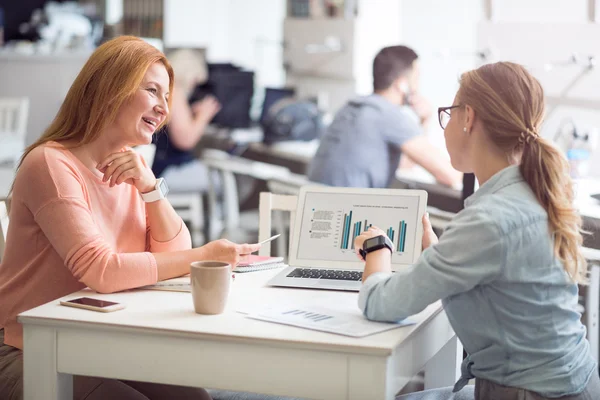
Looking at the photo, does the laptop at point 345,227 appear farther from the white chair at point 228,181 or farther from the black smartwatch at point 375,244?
the white chair at point 228,181

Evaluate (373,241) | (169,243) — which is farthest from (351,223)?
(169,243)

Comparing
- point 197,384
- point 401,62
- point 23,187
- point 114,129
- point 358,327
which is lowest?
point 197,384

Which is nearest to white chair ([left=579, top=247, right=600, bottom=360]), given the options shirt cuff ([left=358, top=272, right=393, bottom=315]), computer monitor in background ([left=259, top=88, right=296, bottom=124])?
shirt cuff ([left=358, top=272, right=393, bottom=315])

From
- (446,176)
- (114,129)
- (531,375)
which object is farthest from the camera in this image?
(446,176)

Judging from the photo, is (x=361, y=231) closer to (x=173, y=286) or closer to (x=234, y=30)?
(x=173, y=286)

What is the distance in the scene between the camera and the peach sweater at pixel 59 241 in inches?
64.2

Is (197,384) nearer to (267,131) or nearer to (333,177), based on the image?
(333,177)

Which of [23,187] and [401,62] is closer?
[23,187]

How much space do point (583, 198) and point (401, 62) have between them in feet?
2.97

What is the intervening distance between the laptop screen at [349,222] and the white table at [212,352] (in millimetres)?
302

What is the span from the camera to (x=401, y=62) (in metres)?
3.40

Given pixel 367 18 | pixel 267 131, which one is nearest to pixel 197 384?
pixel 267 131

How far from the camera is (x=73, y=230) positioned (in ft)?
5.36

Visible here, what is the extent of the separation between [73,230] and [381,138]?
1895 millimetres
